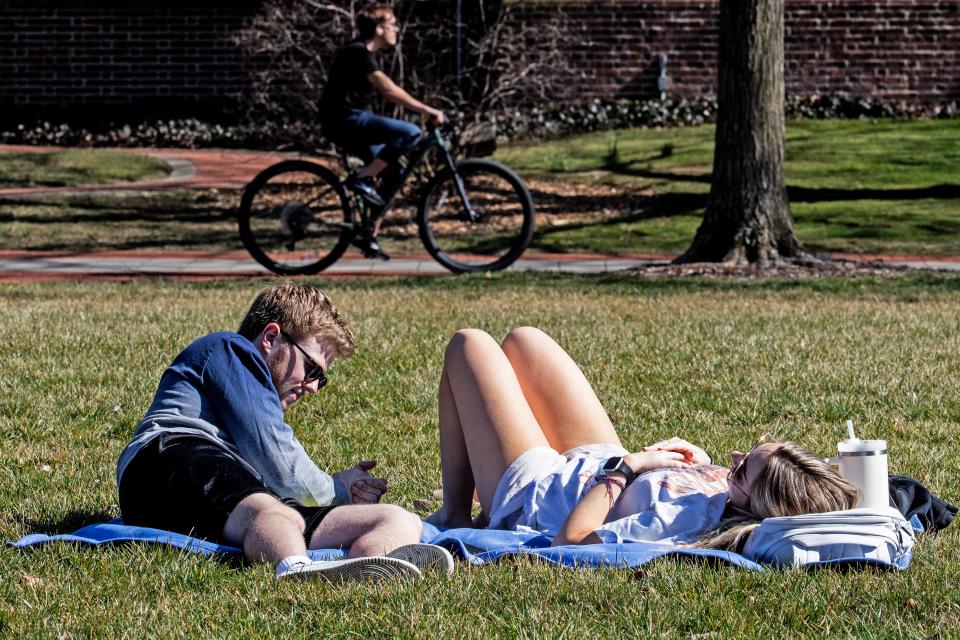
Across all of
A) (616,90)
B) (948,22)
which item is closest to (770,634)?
(616,90)

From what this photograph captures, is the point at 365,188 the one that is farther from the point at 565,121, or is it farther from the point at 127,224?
the point at 565,121

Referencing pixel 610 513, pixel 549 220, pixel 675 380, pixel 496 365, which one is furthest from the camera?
pixel 549 220

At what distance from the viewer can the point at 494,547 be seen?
12.1 feet

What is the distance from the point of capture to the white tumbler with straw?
3.49 m

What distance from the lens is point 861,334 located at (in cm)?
775

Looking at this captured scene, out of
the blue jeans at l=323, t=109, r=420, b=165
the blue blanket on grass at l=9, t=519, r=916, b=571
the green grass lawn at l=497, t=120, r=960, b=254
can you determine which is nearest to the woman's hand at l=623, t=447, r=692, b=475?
the blue blanket on grass at l=9, t=519, r=916, b=571

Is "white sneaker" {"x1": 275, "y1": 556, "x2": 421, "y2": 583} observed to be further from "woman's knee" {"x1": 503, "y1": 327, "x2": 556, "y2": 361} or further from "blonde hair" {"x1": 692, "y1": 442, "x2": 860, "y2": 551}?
"woman's knee" {"x1": 503, "y1": 327, "x2": 556, "y2": 361}

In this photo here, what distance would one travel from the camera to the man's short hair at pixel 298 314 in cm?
379

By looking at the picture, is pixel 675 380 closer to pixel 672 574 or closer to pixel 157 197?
pixel 672 574

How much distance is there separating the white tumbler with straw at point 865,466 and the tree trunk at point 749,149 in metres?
7.67

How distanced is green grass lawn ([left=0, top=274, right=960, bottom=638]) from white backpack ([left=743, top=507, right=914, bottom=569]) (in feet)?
0.18

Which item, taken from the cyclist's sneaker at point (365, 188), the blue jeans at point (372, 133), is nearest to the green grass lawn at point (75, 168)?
the cyclist's sneaker at point (365, 188)

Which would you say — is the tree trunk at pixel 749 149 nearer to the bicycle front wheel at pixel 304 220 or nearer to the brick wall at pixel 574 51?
the bicycle front wheel at pixel 304 220

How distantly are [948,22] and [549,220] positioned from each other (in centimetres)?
974
